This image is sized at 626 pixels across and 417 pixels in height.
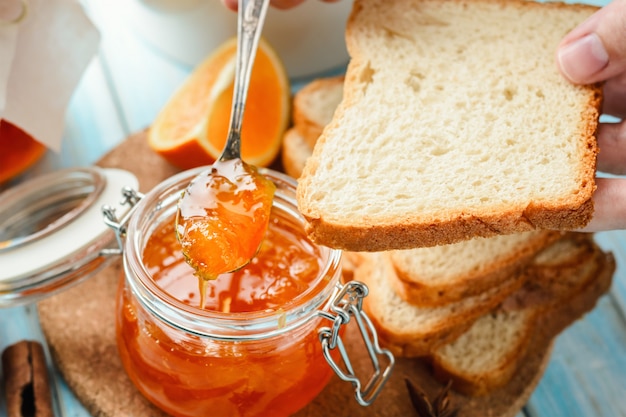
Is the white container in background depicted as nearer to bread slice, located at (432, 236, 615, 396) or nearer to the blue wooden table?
the blue wooden table

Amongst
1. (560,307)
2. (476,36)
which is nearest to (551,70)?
(476,36)

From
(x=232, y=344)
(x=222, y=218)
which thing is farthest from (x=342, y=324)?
(x=222, y=218)

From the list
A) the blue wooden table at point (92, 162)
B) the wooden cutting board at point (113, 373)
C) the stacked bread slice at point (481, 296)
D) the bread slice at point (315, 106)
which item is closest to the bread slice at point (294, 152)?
the bread slice at point (315, 106)

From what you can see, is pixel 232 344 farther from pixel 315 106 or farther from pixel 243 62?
pixel 315 106

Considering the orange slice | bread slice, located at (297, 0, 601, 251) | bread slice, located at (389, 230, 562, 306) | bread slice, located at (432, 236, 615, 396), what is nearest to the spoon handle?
bread slice, located at (297, 0, 601, 251)

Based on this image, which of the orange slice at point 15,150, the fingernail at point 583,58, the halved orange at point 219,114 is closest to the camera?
the fingernail at point 583,58

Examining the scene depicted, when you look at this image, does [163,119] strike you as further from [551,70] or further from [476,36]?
[551,70]

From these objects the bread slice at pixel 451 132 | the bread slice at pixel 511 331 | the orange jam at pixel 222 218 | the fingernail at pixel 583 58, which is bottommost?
the bread slice at pixel 511 331

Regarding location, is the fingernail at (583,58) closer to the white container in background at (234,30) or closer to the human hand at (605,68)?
the human hand at (605,68)
